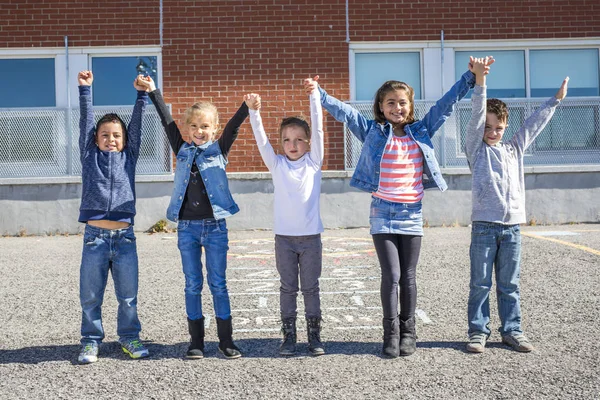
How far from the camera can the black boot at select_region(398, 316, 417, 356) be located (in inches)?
180

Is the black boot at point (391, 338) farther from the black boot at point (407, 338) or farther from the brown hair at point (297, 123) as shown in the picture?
the brown hair at point (297, 123)

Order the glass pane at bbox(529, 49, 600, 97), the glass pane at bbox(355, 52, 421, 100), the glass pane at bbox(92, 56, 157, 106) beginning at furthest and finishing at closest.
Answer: the glass pane at bbox(529, 49, 600, 97) < the glass pane at bbox(355, 52, 421, 100) < the glass pane at bbox(92, 56, 157, 106)

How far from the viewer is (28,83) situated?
12492mm

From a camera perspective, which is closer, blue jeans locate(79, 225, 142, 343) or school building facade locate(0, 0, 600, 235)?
blue jeans locate(79, 225, 142, 343)

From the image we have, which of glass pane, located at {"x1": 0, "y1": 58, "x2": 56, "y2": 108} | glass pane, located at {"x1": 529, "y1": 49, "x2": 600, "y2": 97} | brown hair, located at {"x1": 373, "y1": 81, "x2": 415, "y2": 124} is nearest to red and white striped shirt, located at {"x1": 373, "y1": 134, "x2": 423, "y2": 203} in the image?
brown hair, located at {"x1": 373, "y1": 81, "x2": 415, "y2": 124}

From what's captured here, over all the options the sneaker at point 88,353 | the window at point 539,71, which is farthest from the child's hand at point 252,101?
the window at point 539,71

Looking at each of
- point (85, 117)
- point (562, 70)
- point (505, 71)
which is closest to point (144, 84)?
point (85, 117)

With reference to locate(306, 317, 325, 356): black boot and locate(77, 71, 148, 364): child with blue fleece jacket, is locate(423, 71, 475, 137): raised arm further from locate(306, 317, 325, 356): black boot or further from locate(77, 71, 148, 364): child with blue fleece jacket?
locate(77, 71, 148, 364): child with blue fleece jacket

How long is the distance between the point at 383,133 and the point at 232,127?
93 centimetres

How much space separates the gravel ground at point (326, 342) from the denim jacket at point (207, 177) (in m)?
0.86

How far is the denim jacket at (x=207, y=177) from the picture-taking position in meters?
4.75

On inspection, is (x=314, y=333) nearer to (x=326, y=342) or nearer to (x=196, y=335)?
(x=326, y=342)

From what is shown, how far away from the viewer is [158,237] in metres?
11.0

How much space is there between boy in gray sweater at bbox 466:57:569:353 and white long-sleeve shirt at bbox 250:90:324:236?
3.16 ft
